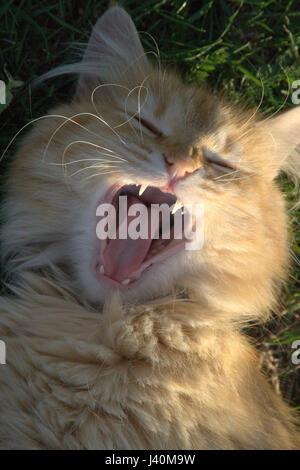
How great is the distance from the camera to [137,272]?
1983 millimetres

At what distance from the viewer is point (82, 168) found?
1.95 metres

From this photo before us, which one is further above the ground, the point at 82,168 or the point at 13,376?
the point at 82,168

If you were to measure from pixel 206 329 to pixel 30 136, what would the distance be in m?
1.17

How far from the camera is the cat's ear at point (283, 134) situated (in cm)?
222

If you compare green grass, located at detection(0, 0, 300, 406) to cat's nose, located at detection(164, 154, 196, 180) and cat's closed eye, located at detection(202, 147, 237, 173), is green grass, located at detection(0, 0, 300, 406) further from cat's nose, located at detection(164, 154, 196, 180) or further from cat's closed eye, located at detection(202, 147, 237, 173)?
cat's nose, located at detection(164, 154, 196, 180)

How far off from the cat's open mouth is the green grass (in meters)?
0.78

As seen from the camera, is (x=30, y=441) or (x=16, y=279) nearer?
(x=30, y=441)

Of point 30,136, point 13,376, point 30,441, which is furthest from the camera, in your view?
point 30,136

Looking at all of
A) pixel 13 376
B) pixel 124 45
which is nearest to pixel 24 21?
pixel 124 45

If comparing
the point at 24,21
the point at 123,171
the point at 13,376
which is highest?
the point at 24,21

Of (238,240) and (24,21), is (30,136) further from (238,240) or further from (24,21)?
(238,240)

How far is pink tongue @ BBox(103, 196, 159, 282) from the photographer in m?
2.03
